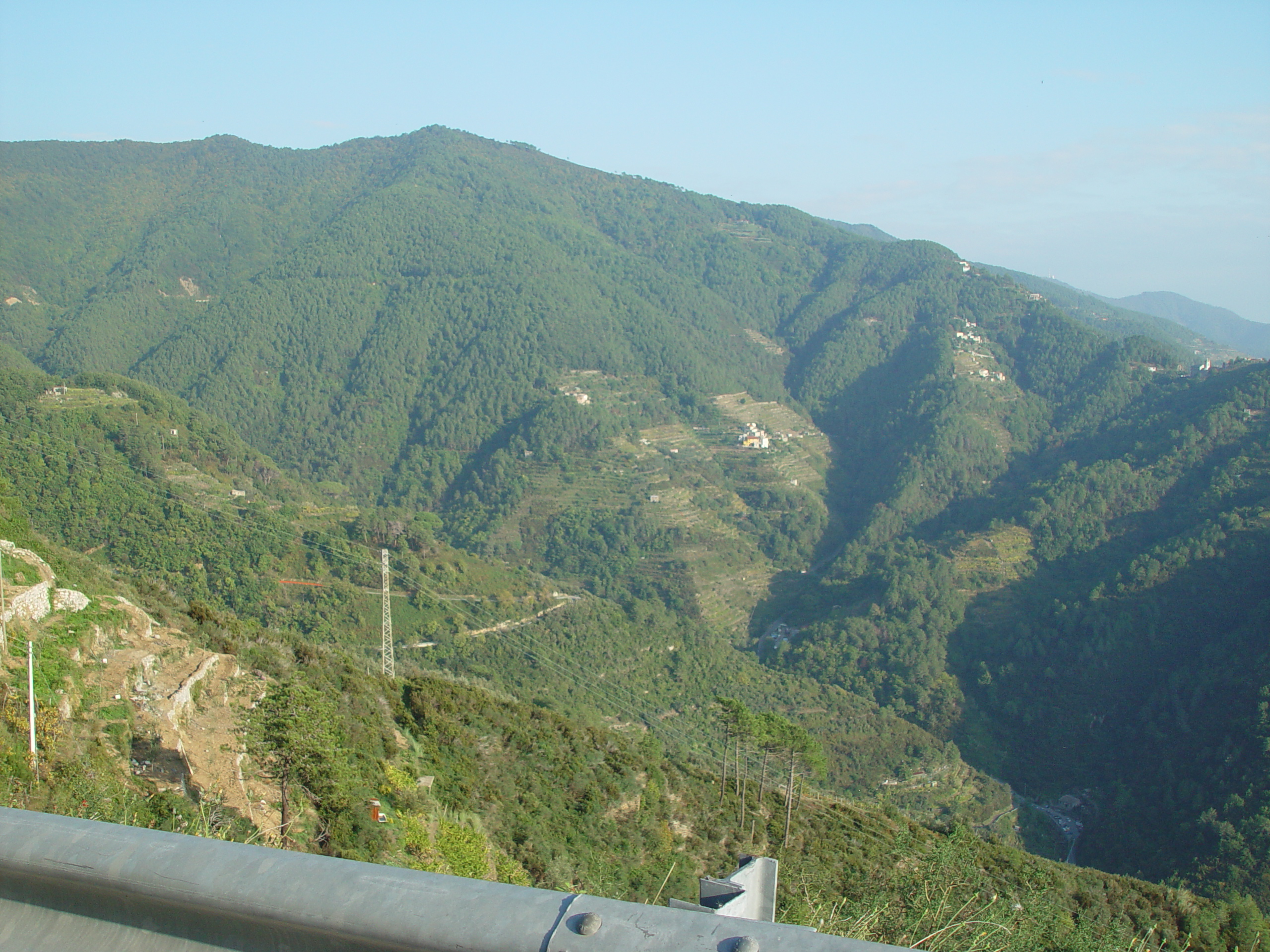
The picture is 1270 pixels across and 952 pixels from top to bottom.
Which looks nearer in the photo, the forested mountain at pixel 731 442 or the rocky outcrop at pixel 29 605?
the rocky outcrop at pixel 29 605

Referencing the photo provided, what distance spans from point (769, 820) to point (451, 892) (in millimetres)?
19306

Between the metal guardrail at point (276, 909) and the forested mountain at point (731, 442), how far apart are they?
34152 mm

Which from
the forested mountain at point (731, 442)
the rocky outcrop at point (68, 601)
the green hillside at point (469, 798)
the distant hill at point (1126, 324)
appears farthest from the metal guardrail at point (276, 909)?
the distant hill at point (1126, 324)

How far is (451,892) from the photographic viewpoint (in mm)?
1958

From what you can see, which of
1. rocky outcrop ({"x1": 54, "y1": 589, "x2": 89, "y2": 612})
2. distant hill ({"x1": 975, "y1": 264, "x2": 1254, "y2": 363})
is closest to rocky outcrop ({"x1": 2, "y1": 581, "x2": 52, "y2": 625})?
rocky outcrop ({"x1": 54, "y1": 589, "x2": 89, "y2": 612})

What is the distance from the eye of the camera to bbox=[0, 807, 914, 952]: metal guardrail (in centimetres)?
187

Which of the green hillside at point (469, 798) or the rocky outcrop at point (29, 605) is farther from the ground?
the rocky outcrop at point (29, 605)

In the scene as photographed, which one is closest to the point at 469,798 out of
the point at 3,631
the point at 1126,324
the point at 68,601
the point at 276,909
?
the point at 68,601

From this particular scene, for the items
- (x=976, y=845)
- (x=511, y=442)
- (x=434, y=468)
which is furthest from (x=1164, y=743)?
(x=434, y=468)

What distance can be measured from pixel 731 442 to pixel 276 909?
84.4m

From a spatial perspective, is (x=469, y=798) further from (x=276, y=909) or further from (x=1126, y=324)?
(x=1126, y=324)

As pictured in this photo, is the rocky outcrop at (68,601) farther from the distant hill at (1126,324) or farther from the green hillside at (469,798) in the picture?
the distant hill at (1126,324)

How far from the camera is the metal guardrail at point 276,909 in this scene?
6.13 feet

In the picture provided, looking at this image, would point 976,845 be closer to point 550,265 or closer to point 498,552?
point 498,552
